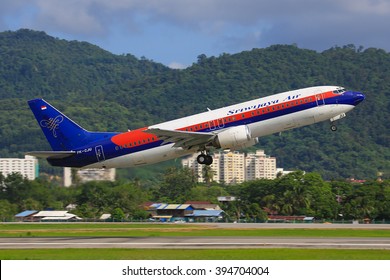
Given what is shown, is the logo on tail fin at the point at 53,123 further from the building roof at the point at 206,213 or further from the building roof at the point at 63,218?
the building roof at the point at 206,213

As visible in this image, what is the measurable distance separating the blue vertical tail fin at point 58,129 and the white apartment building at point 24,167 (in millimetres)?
60098

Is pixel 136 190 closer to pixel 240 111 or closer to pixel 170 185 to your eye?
pixel 170 185

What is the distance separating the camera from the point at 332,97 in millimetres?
67562

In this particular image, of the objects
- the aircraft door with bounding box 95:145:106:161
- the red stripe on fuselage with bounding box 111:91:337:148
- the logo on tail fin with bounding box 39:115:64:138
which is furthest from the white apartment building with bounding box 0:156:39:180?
the red stripe on fuselage with bounding box 111:91:337:148

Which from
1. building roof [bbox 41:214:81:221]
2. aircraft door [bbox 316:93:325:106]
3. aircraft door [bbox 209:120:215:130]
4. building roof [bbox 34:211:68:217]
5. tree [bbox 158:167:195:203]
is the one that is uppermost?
aircraft door [bbox 316:93:325:106]

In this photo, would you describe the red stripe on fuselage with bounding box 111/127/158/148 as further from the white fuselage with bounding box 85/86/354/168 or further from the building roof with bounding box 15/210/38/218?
the building roof with bounding box 15/210/38/218

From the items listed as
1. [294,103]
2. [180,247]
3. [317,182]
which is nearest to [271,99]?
[294,103]

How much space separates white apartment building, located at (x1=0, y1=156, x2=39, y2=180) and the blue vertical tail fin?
197 ft

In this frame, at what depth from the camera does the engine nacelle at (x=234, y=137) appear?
66875 mm

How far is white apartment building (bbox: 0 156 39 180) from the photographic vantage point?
14291 centimetres

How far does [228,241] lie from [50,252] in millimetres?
13647

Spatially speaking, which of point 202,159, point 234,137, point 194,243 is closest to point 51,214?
point 202,159

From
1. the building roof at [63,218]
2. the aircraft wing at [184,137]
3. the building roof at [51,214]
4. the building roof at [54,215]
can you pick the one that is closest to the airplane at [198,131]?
the aircraft wing at [184,137]

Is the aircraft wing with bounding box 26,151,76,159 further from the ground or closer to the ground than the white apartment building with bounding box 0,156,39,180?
closer to the ground
